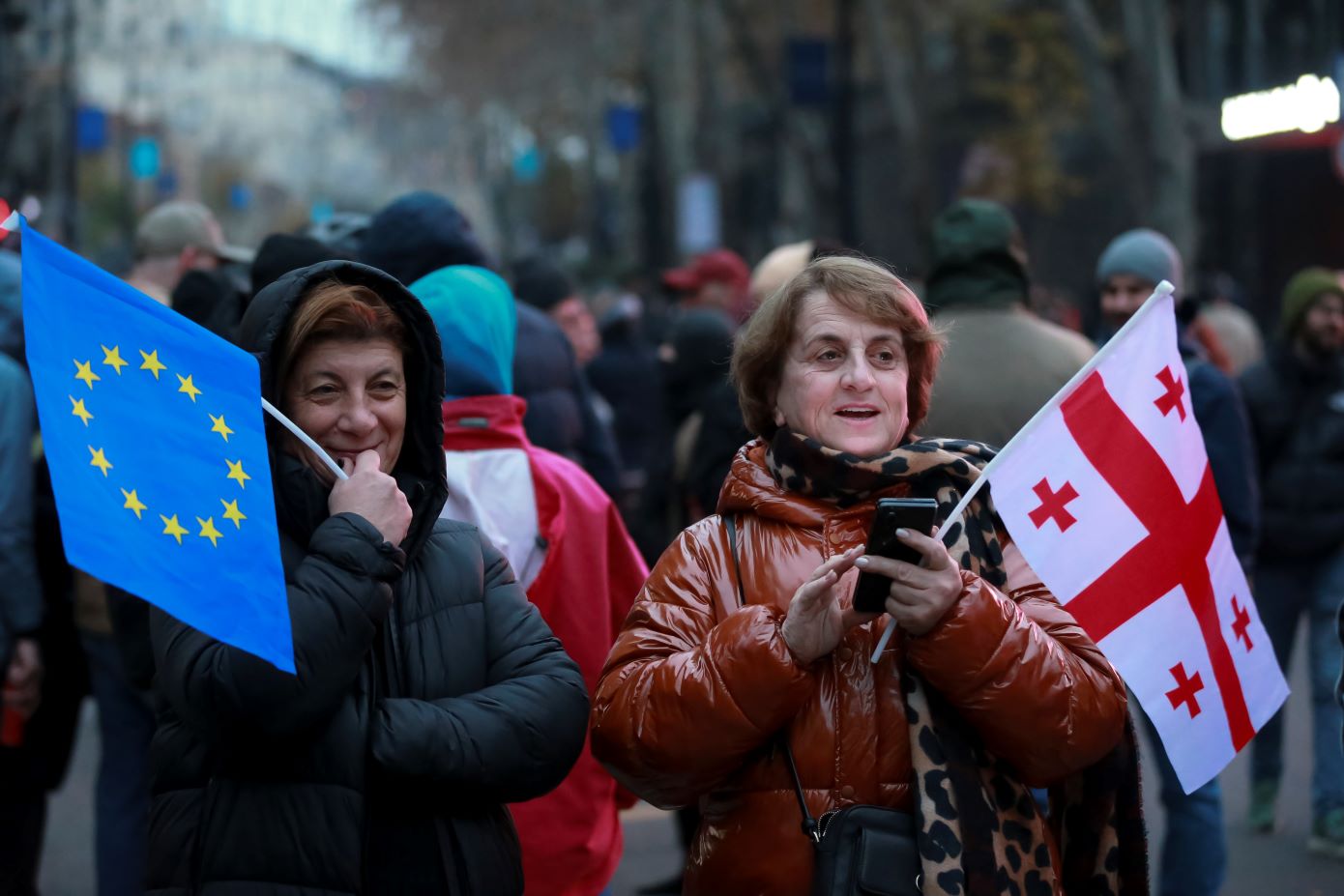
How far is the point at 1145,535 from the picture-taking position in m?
3.55

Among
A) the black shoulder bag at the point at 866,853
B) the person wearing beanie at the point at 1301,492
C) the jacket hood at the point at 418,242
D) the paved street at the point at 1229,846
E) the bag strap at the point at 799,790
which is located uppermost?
the jacket hood at the point at 418,242

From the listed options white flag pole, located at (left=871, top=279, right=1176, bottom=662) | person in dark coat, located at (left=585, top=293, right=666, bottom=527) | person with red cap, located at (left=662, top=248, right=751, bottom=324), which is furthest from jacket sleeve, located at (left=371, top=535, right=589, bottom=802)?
person in dark coat, located at (left=585, top=293, right=666, bottom=527)

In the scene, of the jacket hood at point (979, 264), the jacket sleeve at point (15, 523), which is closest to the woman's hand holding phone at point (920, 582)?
the jacket hood at point (979, 264)

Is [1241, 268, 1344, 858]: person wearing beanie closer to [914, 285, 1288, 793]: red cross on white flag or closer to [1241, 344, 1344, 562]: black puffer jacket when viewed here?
[1241, 344, 1344, 562]: black puffer jacket

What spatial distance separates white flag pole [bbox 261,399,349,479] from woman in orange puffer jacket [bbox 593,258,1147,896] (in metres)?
0.60

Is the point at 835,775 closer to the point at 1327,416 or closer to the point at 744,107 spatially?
the point at 1327,416

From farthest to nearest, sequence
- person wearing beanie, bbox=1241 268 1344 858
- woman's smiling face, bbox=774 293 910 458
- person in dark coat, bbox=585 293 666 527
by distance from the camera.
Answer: person in dark coat, bbox=585 293 666 527, person wearing beanie, bbox=1241 268 1344 858, woman's smiling face, bbox=774 293 910 458

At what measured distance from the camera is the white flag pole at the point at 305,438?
3.21 metres

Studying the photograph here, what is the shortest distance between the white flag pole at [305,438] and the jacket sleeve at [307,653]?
128 mm

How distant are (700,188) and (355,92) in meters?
93.7

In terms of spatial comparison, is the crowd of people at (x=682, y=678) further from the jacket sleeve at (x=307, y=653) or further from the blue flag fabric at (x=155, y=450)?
the blue flag fabric at (x=155, y=450)

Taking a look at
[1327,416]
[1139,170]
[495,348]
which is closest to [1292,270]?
[1139,170]

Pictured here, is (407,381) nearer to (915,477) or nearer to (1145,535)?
(915,477)

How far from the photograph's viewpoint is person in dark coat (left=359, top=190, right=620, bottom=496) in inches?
201
